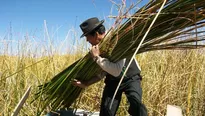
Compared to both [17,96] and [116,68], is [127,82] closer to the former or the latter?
[116,68]

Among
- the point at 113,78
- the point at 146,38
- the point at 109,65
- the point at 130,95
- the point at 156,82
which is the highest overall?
the point at 146,38

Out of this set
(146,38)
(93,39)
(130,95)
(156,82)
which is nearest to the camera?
(146,38)

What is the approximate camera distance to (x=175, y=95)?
358 centimetres

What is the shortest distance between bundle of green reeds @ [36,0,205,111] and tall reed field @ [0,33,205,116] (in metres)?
0.65

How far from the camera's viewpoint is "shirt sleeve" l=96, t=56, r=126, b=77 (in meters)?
2.19

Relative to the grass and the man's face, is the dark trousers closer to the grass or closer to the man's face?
the man's face

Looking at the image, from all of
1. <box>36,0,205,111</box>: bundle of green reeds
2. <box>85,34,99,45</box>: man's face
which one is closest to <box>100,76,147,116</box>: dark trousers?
<box>36,0,205,111</box>: bundle of green reeds

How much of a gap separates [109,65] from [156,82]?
1502 mm

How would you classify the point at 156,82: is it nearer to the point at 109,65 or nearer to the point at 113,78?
the point at 113,78

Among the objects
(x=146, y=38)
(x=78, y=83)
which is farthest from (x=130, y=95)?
(x=146, y=38)

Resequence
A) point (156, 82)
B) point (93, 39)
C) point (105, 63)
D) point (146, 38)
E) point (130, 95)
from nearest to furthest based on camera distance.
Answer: point (146, 38)
point (105, 63)
point (93, 39)
point (130, 95)
point (156, 82)

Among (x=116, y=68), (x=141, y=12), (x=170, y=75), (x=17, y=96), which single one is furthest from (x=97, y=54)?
(x=170, y=75)

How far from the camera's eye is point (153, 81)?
3664 mm

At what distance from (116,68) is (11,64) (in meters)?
1.90
